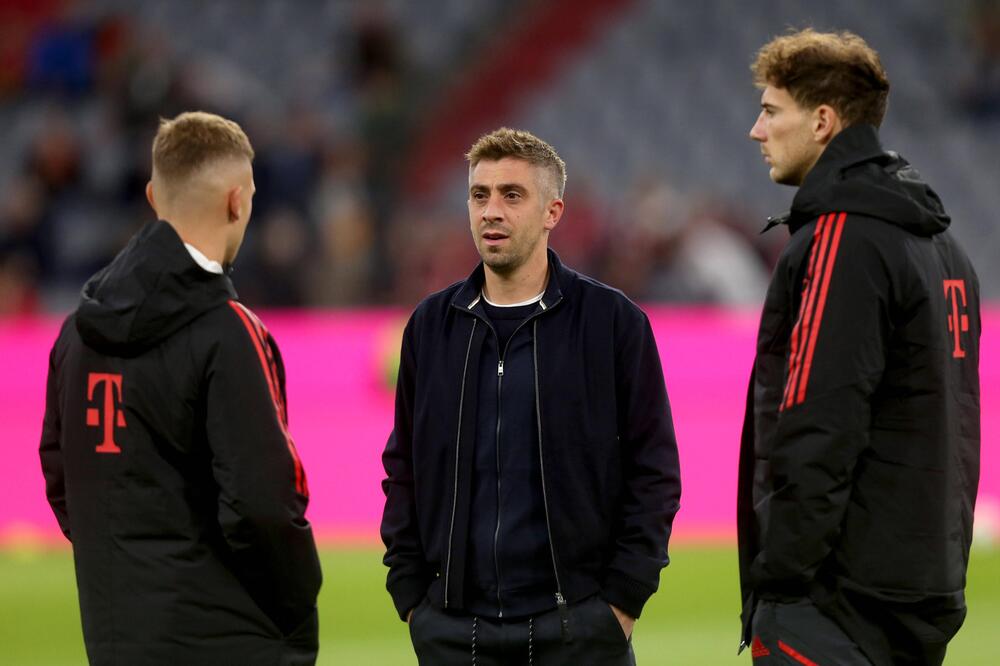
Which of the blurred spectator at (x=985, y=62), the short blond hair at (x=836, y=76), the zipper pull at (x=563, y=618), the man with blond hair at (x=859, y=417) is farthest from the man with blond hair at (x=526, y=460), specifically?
the blurred spectator at (x=985, y=62)

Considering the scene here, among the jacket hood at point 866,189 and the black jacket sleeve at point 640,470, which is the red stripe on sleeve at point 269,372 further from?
the jacket hood at point 866,189

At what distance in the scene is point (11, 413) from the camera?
34.6 feet

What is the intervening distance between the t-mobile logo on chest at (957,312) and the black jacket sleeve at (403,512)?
1.56m

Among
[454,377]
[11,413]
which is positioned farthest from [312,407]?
[454,377]

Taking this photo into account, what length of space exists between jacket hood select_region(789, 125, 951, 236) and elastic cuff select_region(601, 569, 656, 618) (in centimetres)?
109

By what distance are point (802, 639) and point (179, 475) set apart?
1.70 metres

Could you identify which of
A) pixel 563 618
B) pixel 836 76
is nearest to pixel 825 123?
pixel 836 76

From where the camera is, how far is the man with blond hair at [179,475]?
373 cm

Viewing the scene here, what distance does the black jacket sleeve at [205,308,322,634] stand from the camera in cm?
372

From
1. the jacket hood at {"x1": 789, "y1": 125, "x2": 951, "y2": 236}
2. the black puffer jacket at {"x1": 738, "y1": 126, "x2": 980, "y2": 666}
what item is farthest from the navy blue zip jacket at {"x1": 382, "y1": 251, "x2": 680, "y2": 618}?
the jacket hood at {"x1": 789, "y1": 125, "x2": 951, "y2": 236}

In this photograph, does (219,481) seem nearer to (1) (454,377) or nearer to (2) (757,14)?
(1) (454,377)

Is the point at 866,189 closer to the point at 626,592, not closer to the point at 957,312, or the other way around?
the point at 957,312

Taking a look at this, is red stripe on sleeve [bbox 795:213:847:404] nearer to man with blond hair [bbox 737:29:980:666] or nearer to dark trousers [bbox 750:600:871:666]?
man with blond hair [bbox 737:29:980:666]

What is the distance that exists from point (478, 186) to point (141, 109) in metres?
10.9
